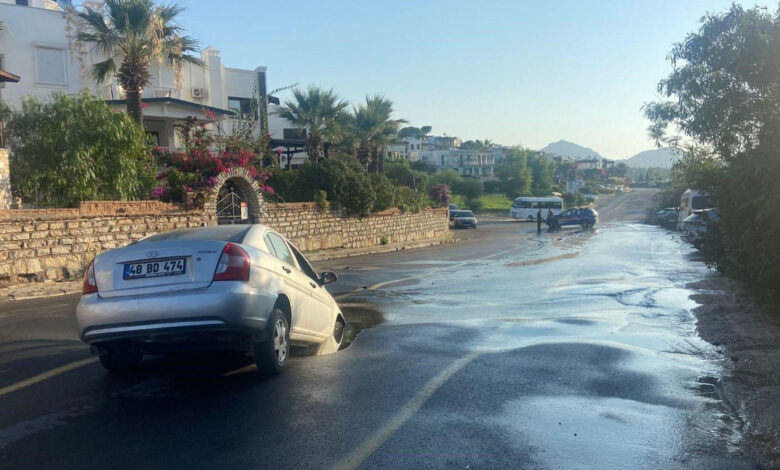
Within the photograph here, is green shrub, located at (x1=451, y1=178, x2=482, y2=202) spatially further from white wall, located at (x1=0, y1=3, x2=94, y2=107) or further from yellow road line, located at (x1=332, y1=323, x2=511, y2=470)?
yellow road line, located at (x1=332, y1=323, x2=511, y2=470)

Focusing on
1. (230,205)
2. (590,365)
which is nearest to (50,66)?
(230,205)

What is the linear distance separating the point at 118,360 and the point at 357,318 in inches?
177

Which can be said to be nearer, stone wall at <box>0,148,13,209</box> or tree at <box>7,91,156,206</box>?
stone wall at <box>0,148,13,209</box>

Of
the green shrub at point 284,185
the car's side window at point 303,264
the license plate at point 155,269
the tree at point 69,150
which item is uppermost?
the tree at point 69,150

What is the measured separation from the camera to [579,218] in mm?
52344

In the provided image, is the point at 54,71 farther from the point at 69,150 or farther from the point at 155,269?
the point at 155,269

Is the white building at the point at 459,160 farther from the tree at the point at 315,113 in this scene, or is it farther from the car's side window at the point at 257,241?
the car's side window at the point at 257,241

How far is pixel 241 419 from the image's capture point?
4.84 m

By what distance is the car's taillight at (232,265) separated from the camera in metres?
5.68

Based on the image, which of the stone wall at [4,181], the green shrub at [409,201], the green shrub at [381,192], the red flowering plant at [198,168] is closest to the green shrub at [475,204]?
the green shrub at [409,201]

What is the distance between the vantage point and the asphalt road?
4.19 m

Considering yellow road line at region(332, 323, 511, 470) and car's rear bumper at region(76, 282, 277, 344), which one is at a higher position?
car's rear bumper at region(76, 282, 277, 344)

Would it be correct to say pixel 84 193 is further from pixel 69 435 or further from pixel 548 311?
pixel 69 435

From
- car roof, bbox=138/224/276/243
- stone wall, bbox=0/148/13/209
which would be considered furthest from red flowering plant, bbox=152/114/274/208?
car roof, bbox=138/224/276/243
